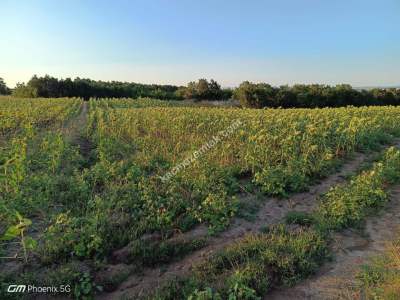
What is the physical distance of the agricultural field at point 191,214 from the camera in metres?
3.41

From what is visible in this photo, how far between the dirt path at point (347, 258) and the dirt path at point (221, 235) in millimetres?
876

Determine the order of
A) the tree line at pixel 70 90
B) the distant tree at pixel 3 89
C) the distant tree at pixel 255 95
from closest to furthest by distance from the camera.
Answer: the distant tree at pixel 255 95 < the tree line at pixel 70 90 < the distant tree at pixel 3 89

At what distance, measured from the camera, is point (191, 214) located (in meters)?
4.62

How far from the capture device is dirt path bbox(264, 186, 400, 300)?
3.13 metres

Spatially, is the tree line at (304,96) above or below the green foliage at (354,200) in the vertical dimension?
above

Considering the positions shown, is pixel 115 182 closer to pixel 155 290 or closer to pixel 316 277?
pixel 155 290

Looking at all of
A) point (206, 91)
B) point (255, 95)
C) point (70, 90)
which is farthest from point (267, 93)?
point (70, 90)

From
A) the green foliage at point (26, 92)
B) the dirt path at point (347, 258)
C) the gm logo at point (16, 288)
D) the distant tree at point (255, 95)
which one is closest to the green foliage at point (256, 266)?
the dirt path at point (347, 258)

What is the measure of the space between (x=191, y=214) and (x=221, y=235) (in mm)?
554

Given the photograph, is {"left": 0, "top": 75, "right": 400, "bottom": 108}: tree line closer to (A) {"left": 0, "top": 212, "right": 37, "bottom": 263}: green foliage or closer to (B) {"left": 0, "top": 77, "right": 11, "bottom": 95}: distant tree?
(B) {"left": 0, "top": 77, "right": 11, "bottom": 95}: distant tree

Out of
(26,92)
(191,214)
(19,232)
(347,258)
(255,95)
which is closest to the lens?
(19,232)

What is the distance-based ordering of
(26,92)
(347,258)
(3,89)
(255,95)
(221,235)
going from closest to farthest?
(347,258)
(221,235)
(255,95)
(26,92)
(3,89)

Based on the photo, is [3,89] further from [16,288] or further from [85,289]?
[85,289]

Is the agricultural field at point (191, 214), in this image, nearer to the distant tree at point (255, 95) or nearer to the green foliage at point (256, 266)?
the green foliage at point (256, 266)
